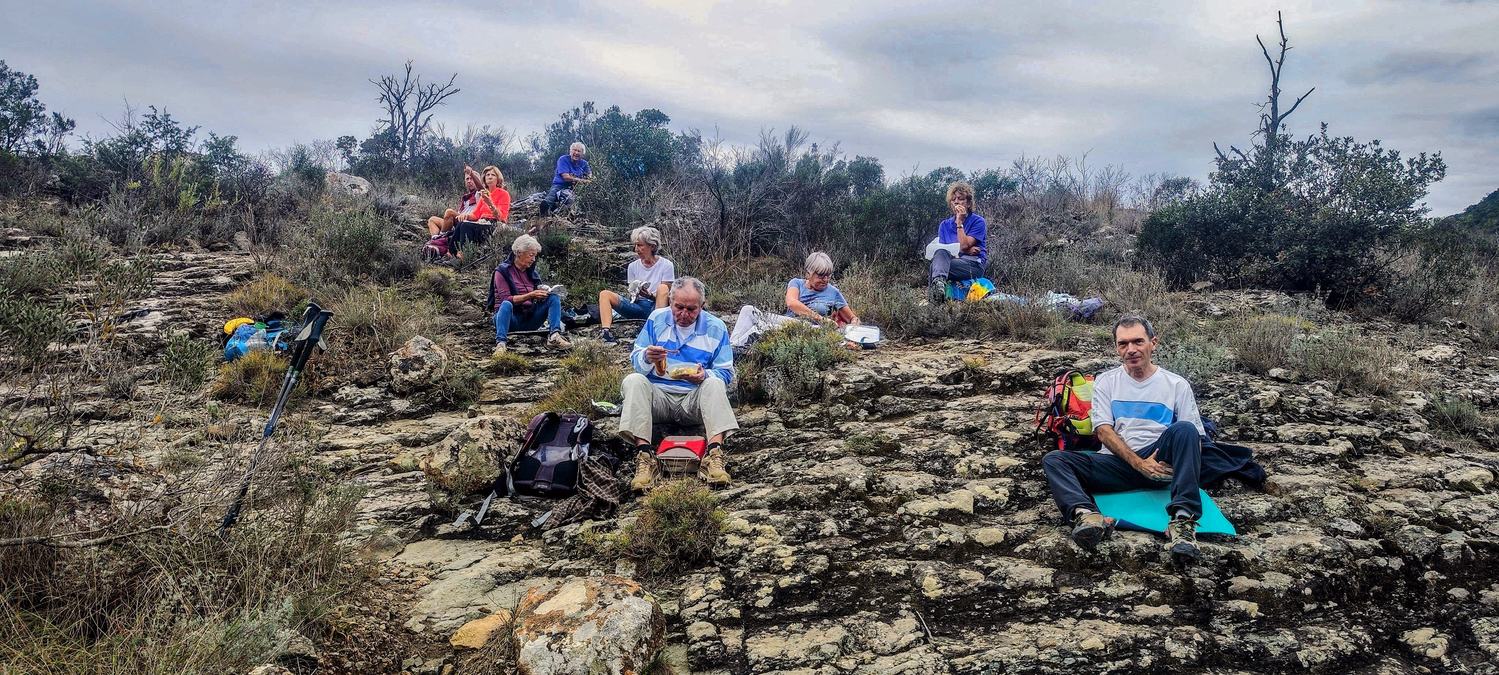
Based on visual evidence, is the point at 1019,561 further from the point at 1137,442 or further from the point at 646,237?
the point at 646,237

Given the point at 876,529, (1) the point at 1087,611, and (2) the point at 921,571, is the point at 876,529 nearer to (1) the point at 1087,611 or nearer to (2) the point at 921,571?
(2) the point at 921,571

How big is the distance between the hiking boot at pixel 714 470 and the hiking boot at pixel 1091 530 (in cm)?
188

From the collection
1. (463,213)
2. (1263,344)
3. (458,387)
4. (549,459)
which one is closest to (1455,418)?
(1263,344)

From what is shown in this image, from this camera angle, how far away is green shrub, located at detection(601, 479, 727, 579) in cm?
340

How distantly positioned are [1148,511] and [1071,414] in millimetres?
774

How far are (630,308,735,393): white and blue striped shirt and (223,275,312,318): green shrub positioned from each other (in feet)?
14.8

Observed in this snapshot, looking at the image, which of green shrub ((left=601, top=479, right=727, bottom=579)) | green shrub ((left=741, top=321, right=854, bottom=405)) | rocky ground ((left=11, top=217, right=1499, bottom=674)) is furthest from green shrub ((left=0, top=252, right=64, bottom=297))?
green shrub ((left=741, top=321, right=854, bottom=405))

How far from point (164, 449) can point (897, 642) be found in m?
4.03

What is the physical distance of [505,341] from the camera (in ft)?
23.6

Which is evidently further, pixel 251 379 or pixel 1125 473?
pixel 251 379

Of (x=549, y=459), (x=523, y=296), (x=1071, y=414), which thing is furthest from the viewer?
(x=523, y=296)

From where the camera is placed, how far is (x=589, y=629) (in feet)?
8.58

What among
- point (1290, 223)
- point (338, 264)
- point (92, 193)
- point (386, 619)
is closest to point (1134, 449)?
point (386, 619)

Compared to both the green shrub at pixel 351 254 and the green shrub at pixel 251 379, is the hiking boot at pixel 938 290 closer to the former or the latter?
the green shrub at pixel 251 379
